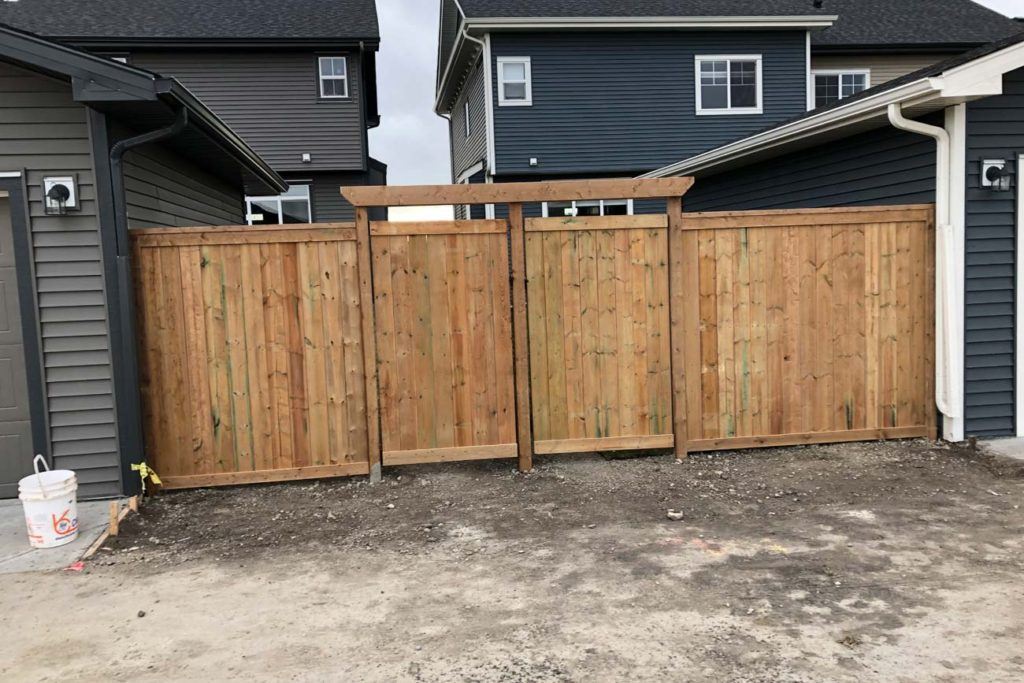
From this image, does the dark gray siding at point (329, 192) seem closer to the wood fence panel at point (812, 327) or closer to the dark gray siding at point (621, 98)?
the dark gray siding at point (621, 98)

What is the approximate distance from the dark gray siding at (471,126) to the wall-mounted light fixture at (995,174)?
11280 millimetres

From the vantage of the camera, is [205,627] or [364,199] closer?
[205,627]

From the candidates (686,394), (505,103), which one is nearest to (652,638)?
(686,394)

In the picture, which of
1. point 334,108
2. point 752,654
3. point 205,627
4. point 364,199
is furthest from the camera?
point 334,108

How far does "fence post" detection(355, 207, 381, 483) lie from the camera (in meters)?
5.60

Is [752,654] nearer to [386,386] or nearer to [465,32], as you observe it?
[386,386]

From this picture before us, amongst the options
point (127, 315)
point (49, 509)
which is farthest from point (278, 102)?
point (49, 509)

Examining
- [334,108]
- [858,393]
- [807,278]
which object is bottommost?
[858,393]

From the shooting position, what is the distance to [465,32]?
50.3 feet

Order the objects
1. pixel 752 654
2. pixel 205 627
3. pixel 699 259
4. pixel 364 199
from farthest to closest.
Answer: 1. pixel 699 259
2. pixel 364 199
3. pixel 205 627
4. pixel 752 654

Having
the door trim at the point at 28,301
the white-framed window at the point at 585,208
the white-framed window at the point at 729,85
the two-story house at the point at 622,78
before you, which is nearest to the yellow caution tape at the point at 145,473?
the door trim at the point at 28,301

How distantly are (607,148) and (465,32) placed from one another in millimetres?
3772

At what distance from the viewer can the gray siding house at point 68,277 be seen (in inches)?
202

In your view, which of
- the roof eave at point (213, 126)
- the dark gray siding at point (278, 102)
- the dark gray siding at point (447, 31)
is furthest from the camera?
the dark gray siding at point (447, 31)
